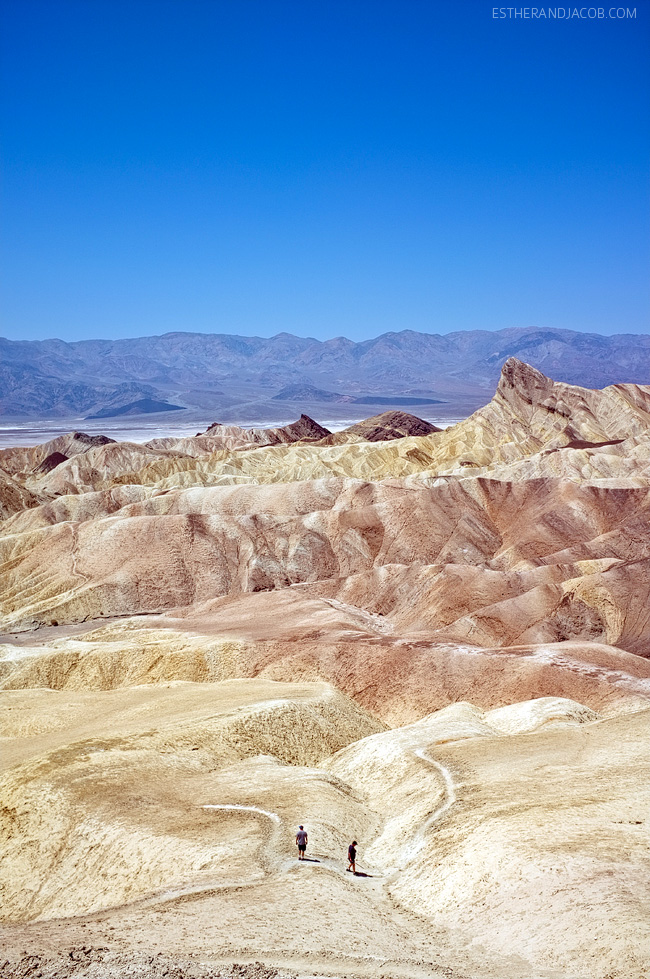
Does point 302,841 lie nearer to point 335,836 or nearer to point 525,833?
point 335,836

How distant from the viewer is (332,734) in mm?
39031

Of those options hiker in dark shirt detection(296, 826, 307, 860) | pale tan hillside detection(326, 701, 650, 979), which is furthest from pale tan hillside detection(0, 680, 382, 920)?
pale tan hillside detection(326, 701, 650, 979)

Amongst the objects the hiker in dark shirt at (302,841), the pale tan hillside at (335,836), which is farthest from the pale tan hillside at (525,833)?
the hiker in dark shirt at (302,841)

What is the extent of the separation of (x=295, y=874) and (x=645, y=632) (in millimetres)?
40324

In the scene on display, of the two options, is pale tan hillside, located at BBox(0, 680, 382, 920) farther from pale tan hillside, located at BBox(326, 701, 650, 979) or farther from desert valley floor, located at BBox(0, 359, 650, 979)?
pale tan hillside, located at BBox(326, 701, 650, 979)

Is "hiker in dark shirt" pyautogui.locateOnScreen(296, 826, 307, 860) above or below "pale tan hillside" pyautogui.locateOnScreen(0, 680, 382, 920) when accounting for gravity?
above

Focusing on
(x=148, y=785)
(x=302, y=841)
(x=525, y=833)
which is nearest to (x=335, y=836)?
(x=302, y=841)

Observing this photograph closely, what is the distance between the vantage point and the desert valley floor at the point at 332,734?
19.0 metres

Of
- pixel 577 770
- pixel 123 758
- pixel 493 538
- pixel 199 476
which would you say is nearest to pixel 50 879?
pixel 123 758

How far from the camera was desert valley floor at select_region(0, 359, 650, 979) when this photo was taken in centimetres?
1903

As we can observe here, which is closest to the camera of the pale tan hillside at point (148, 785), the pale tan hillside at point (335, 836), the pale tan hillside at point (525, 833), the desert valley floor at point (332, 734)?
the pale tan hillside at point (525, 833)

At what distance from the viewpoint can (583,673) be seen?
47312 mm

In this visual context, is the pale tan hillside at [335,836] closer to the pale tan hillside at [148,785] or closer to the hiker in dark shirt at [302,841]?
the pale tan hillside at [148,785]

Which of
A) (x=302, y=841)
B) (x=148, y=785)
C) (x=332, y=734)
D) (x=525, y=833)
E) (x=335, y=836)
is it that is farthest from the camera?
(x=332, y=734)
